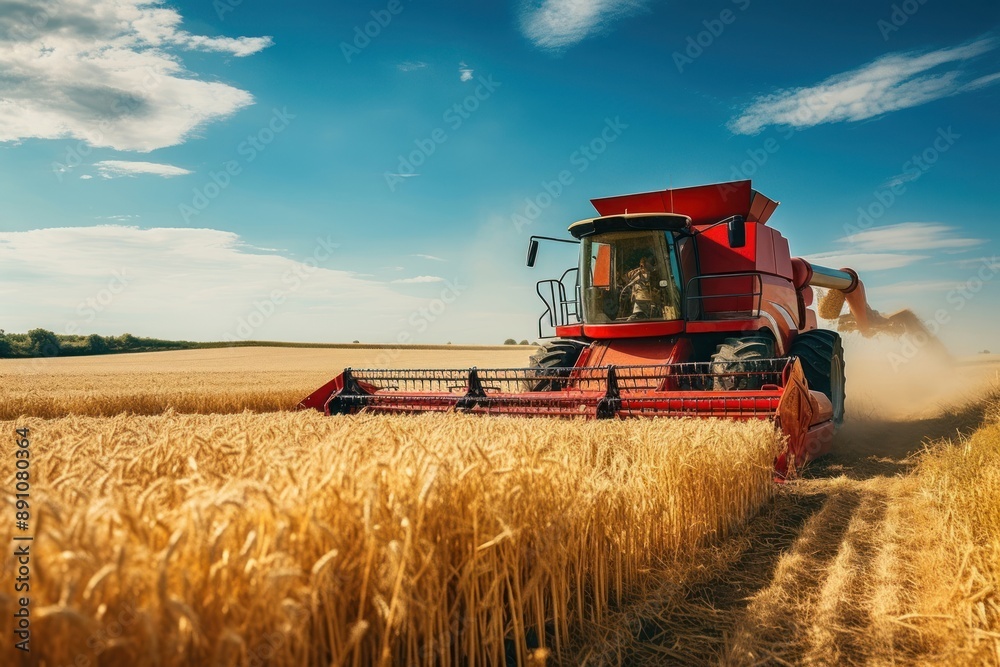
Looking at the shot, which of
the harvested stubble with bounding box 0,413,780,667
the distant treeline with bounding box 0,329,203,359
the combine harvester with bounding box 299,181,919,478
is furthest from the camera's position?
the distant treeline with bounding box 0,329,203,359

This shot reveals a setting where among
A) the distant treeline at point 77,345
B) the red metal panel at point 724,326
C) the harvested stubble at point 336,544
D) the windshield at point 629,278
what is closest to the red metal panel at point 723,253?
the windshield at point 629,278

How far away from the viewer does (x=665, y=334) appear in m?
8.78

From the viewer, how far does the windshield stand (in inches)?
351

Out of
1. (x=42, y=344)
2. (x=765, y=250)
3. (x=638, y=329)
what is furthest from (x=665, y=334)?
(x=42, y=344)

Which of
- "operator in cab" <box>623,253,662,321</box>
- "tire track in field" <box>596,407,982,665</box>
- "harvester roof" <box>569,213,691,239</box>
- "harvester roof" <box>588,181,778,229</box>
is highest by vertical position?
"harvester roof" <box>588,181,778,229</box>

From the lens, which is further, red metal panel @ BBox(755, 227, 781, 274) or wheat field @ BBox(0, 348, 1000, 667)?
red metal panel @ BBox(755, 227, 781, 274)

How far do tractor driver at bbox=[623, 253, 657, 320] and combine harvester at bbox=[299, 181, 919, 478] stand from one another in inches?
0.5

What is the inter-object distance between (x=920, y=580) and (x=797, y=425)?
2.71 m

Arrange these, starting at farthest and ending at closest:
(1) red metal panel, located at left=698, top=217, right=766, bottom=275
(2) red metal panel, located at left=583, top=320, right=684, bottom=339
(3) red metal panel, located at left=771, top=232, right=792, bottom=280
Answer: (3) red metal panel, located at left=771, top=232, right=792, bottom=280
(1) red metal panel, located at left=698, top=217, right=766, bottom=275
(2) red metal panel, located at left=583, top=320, right=684, bottom=339

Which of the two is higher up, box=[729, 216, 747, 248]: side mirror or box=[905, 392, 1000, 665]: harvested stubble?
box=[729, 216, 747, 248]: side mirror

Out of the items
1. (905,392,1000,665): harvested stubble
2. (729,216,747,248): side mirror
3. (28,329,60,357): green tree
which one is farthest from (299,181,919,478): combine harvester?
(28,329,60,357): green tree

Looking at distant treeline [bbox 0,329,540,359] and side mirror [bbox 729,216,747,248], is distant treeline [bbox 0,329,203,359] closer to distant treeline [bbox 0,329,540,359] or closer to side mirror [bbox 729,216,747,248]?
distant treeline [bbox 0,329,540,359]

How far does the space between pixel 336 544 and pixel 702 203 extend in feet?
29.8

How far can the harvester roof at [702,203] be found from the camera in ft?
31.9
